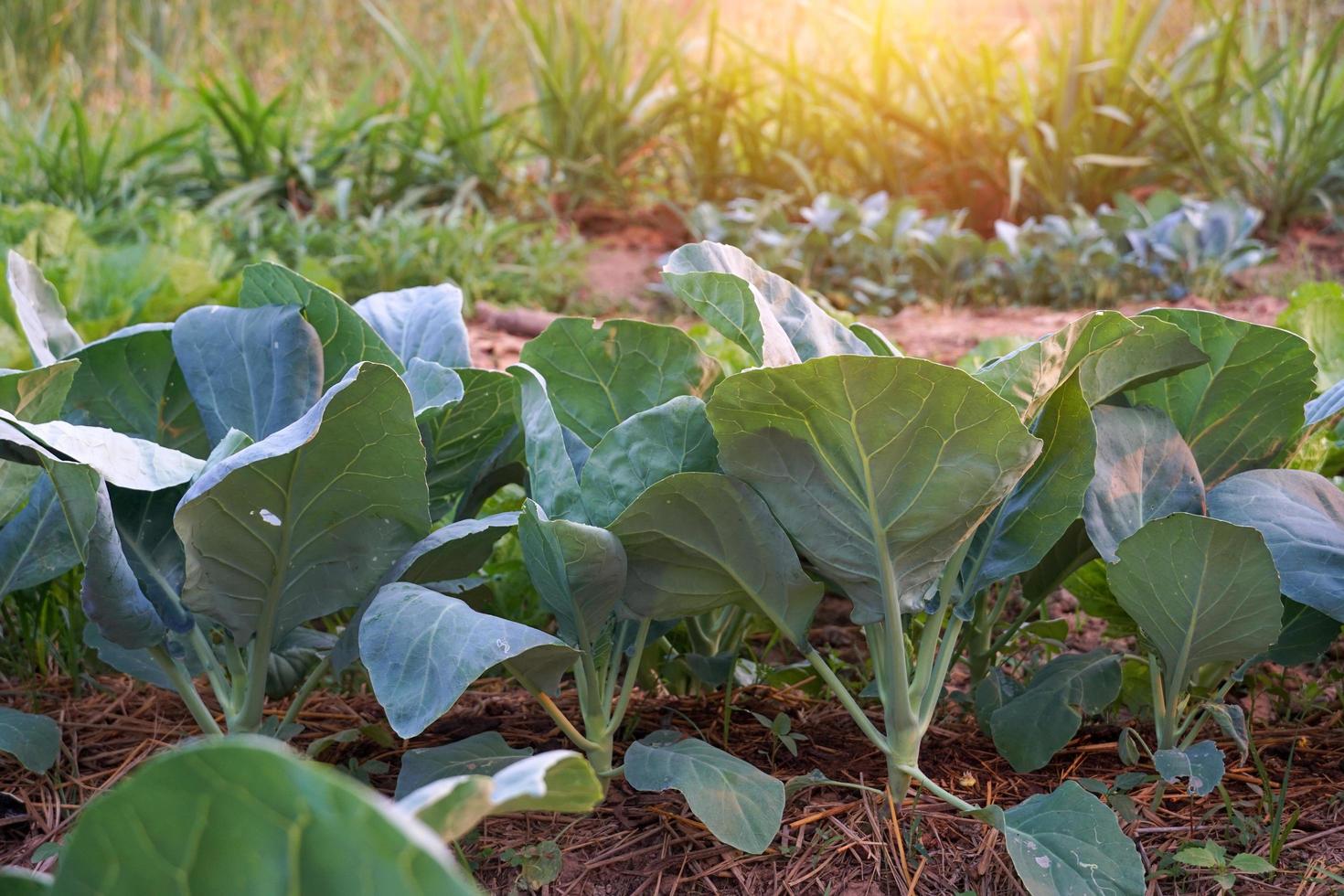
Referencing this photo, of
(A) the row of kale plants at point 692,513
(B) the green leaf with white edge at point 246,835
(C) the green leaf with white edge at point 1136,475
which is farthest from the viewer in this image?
(C) the green leaf with white edge at point 1136,475

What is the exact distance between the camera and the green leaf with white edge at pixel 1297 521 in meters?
1.19

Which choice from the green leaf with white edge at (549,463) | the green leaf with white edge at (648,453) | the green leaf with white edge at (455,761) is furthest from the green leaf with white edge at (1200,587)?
the green leaf with white edge at (455,761)

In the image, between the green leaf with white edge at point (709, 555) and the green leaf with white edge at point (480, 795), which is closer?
the green leaf with white edge at point (480, 795)

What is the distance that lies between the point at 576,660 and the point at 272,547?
1.09 feet

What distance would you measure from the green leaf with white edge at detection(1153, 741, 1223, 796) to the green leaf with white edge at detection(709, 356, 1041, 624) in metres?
0.31

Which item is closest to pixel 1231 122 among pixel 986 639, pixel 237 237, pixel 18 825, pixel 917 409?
pixel 237 237

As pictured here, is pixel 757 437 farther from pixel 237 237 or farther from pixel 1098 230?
pixel 237 237

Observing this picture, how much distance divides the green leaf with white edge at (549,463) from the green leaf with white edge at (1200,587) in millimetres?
572

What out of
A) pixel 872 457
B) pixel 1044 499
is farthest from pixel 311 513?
pixel 1044 499

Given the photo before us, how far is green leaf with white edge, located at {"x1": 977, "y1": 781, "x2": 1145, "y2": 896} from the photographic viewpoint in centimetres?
102

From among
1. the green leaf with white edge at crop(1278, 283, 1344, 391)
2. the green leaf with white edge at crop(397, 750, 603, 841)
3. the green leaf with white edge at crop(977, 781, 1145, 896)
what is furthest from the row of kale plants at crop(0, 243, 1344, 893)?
the green leaf with white edge at crop(1278, 283, 1344, 391)

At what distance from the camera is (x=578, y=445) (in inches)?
50.9

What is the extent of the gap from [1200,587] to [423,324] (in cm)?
101

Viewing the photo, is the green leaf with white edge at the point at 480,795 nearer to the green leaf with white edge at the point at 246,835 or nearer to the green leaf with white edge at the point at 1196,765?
the green leaf with white edge at the point at 246,835
